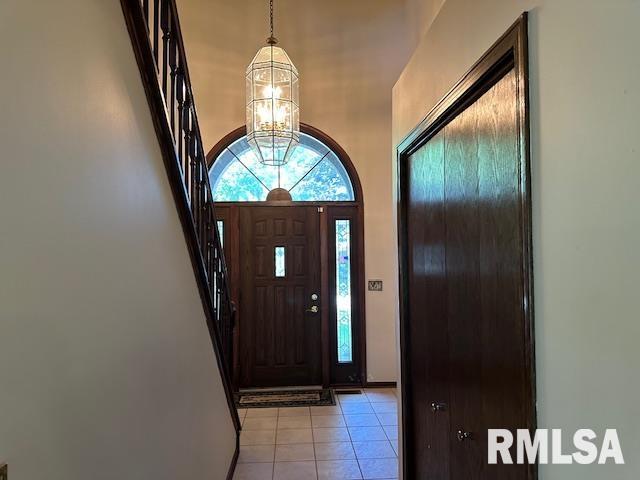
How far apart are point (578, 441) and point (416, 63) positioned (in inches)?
64.3

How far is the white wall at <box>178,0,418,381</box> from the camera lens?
175 inches

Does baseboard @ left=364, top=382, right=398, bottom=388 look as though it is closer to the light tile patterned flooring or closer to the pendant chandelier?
the light tile patterned flooring

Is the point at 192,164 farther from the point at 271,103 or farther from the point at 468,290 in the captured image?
the point at 468,290

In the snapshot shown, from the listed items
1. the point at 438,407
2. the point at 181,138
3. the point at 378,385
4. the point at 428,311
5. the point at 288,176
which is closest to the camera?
the point at 438,407

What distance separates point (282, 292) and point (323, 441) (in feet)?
5.46

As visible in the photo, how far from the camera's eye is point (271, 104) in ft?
11.0

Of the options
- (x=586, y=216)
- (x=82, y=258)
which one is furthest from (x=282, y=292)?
(x=586, y=216)

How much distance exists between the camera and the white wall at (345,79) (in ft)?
14.6

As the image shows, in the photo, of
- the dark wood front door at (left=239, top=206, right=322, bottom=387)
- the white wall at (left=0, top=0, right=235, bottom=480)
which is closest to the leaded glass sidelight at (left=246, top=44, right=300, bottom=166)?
the dark wood front door at (left=239, top=206, right=322, bottom=387)

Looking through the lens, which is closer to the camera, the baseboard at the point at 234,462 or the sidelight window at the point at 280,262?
the baseboard at the point at 234,462

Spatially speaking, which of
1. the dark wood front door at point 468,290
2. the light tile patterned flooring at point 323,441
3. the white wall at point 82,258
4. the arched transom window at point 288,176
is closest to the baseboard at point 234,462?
the light tile patterned flooring at point 323,441

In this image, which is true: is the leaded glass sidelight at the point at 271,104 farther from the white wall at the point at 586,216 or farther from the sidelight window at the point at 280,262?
the white wall at the point at 586,216

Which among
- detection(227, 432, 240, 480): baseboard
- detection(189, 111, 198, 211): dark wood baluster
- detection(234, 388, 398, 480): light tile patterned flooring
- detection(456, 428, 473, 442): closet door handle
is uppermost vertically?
detection(189, 111, 198, 211): dark wood baluster

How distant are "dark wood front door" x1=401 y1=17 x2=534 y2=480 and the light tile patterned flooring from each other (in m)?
0.95
